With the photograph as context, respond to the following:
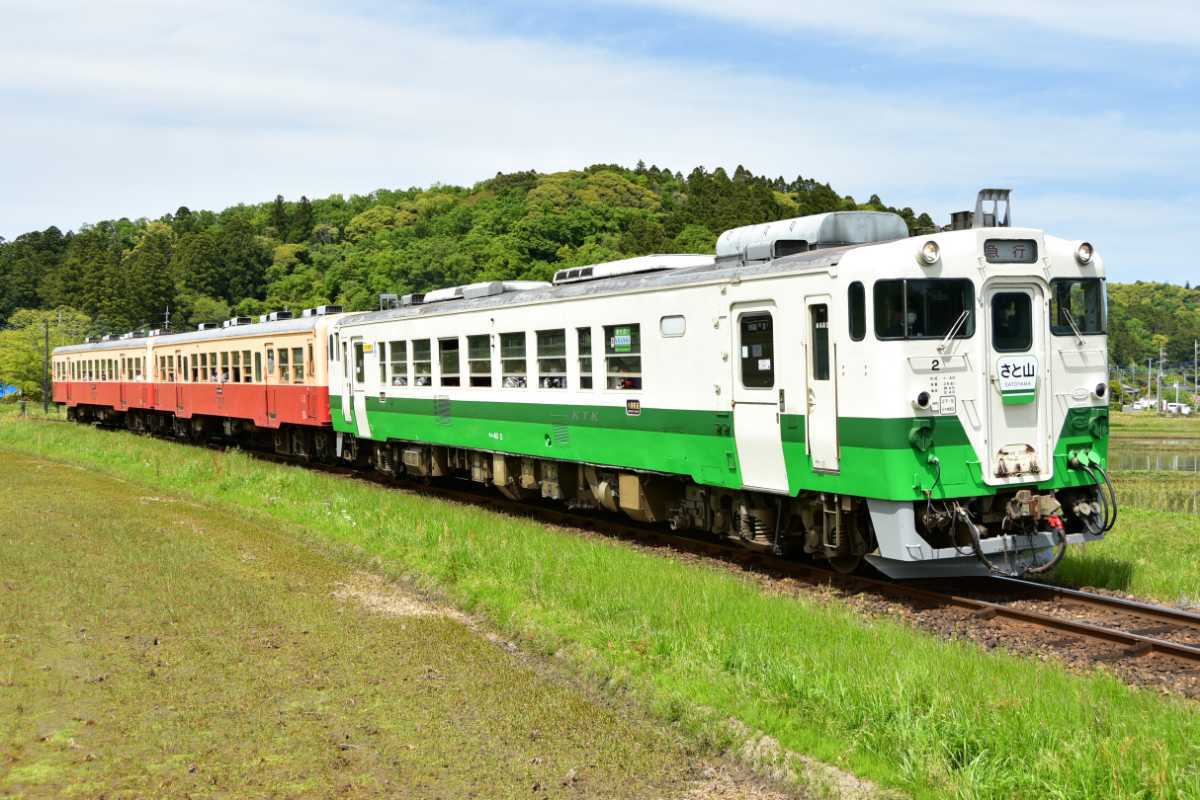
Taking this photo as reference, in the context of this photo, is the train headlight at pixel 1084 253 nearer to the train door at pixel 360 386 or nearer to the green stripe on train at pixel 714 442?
the green stripe on train at pixel 714 442

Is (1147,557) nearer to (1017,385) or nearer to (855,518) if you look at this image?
(1017,385)

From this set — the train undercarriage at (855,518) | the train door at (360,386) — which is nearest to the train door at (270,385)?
the train door at (360,386)

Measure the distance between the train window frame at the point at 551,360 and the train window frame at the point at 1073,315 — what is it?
6.56 m

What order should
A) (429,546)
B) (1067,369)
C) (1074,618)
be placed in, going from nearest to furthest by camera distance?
(1074,618), (1067,369), (429,546)

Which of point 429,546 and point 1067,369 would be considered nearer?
point 1067,369

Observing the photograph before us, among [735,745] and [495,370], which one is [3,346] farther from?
[735,745]

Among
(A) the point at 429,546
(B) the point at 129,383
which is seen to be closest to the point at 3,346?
(B) the point at 129,383

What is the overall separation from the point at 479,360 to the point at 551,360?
7.71ft

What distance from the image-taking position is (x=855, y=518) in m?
11.1

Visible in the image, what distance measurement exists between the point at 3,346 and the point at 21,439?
41.8 metres

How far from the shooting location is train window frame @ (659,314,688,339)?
12.8 metres

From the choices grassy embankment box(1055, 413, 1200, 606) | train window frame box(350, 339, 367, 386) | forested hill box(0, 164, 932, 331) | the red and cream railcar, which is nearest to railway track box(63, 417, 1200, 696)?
grassy embankment box(1055, 413, 1200, 606)

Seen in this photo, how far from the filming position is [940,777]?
5.66 metres

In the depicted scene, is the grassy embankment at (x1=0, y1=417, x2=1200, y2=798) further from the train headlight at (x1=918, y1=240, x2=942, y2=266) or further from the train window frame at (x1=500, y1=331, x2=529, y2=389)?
the train headlight at (x1=918, y1=240, x2=942, y2=266)
